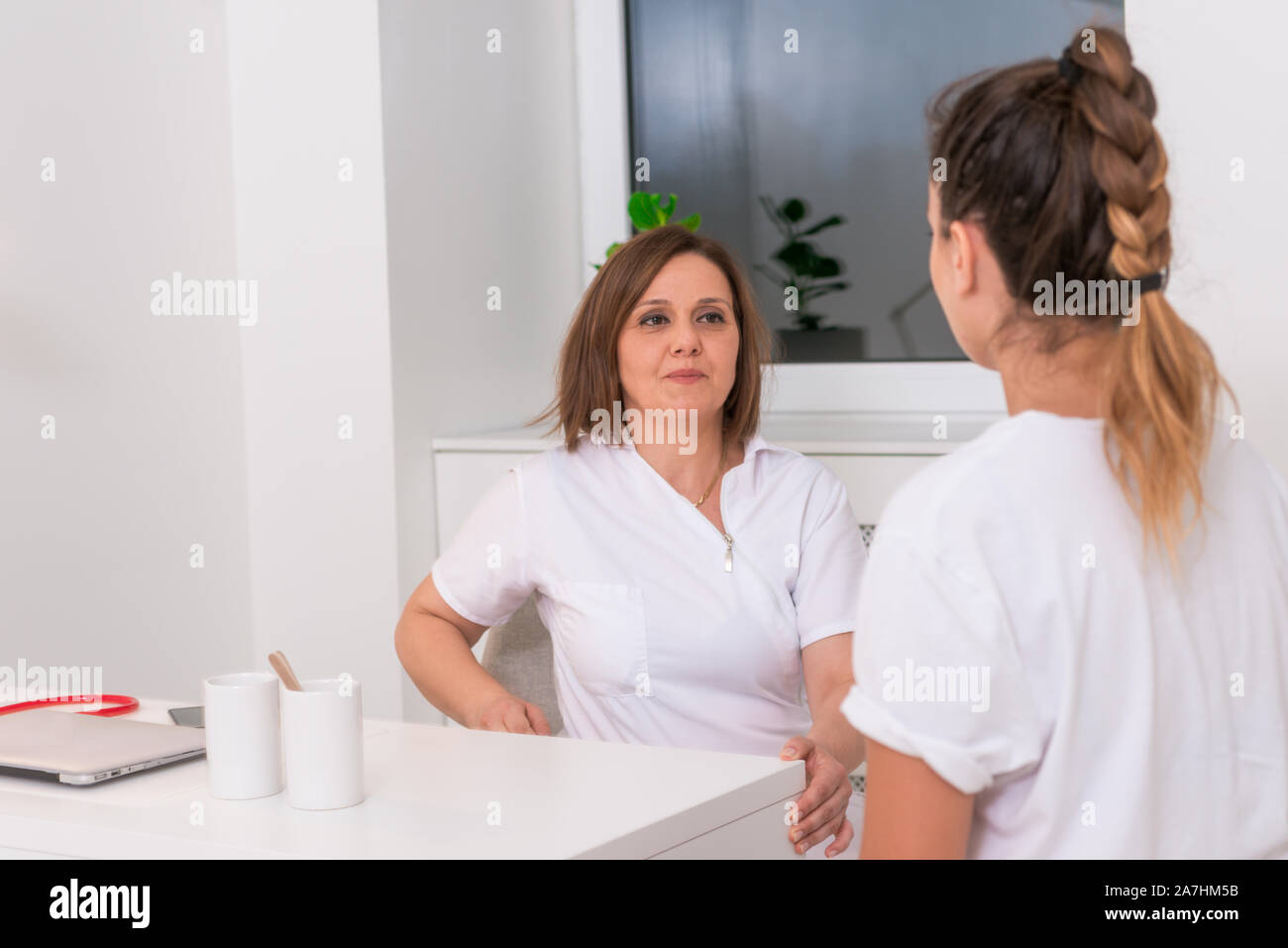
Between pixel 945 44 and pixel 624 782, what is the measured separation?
180 centimetres

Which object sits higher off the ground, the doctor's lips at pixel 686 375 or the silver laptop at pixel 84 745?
the doctor's lips at pixel 686 375

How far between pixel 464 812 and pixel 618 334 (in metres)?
0.97

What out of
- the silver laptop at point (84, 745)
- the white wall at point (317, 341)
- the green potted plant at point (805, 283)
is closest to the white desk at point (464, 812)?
the silver laptop at point (84, 745)

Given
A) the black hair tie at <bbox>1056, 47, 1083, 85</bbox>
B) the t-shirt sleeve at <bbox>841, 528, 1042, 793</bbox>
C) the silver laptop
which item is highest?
the black hair tie at <bbox>1056, 47, 1083, 85</bbox>

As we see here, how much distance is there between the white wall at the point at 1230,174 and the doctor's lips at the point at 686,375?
0.65 metres

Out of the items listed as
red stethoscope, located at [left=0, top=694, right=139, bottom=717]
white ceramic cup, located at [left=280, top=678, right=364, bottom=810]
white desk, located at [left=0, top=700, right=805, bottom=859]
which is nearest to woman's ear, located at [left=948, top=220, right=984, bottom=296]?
white desk, located at [left=0, top=700, right=805, bottom=859]

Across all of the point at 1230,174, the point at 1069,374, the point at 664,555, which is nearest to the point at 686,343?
the point at 664,555

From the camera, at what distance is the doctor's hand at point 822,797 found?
143 cm

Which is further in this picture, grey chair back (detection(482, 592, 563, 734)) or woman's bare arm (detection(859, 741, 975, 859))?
grey chair back (detection(482, 592, 563, 734))

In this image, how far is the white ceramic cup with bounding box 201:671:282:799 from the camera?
3.76 ft

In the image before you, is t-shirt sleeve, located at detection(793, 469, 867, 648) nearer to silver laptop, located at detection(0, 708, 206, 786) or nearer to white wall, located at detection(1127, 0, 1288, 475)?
white wall, located at detection(1127, 0, 1288, 475)

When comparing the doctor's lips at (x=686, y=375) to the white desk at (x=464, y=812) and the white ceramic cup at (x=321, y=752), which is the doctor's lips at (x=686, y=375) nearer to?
the white desk at (x=464, y=812)

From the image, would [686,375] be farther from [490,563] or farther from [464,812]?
[464,812]
